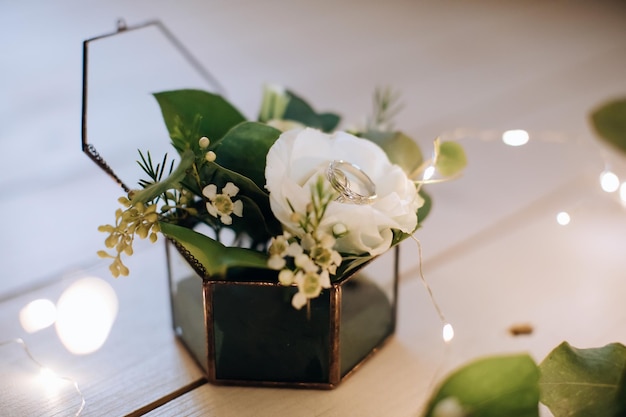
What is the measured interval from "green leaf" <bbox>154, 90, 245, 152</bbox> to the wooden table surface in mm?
174

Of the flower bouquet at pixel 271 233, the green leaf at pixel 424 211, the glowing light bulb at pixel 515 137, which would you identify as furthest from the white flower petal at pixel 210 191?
the glowing light bulb at pixel 515 137

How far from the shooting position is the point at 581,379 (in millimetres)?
528

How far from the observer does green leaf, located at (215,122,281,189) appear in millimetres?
555

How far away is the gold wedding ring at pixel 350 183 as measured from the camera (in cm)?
54

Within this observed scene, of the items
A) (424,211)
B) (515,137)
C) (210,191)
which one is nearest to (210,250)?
(210,191)

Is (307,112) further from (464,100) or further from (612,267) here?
(464,100)

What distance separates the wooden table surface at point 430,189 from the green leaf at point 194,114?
17 centimetres

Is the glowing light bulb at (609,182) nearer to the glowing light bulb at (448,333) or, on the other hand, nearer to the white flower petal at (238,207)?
the glowing light bulb at (448,333)

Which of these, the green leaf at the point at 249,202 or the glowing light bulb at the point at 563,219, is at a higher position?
the green leaf at the point at 249,202

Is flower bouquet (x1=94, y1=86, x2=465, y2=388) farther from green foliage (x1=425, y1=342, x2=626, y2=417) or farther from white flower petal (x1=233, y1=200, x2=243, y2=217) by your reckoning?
green foliage (x1=425, y1=342, x2=626, y2=417)

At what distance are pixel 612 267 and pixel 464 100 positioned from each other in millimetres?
416

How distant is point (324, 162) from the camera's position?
1.77ft

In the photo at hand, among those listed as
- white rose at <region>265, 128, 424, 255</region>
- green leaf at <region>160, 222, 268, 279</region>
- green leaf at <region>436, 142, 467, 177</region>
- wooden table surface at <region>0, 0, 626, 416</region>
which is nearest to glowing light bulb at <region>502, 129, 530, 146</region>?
wooden table surface at <region>0, 0, 626, 416</region>

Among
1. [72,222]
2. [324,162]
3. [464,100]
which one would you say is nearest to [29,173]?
[72,222]
